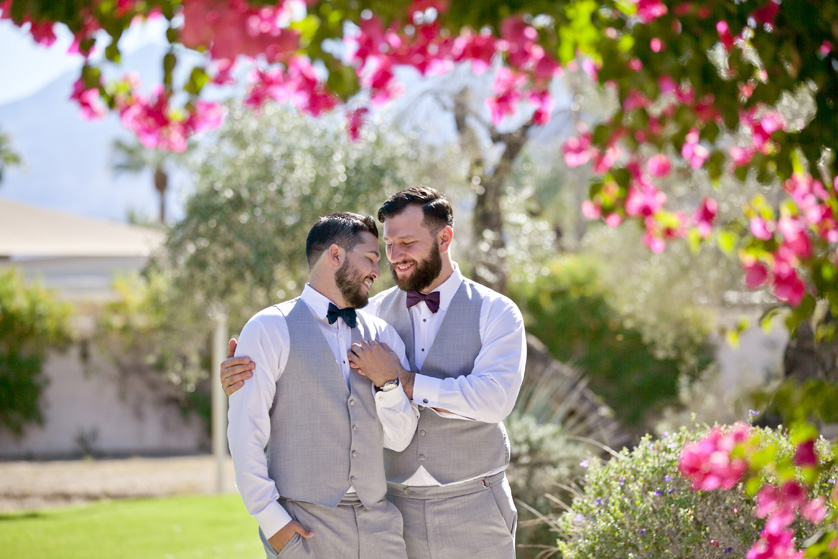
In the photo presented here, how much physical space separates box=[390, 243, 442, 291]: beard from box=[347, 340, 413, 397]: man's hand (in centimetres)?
41

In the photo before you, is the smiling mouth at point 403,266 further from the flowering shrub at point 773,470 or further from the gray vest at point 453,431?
the flowering shrub at point 773,470

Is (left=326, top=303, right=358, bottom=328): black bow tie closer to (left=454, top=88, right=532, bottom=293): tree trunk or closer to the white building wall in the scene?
(left=454, top=88, right=532, bottom=293): tree trunk

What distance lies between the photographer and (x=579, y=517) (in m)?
3.60

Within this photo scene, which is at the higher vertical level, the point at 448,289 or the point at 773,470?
the point at 448,289

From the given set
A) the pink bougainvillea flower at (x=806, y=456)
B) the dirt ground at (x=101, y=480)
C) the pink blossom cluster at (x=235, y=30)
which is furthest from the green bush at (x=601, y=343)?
the pink blossom cluster at (x=235, y=30)

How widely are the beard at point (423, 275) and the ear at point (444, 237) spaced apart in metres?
0.03

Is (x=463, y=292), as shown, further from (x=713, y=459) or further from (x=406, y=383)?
(x=713, y=459)

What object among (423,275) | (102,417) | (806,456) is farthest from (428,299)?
(102,417)

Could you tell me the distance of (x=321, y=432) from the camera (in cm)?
278

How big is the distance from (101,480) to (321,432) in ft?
32.0

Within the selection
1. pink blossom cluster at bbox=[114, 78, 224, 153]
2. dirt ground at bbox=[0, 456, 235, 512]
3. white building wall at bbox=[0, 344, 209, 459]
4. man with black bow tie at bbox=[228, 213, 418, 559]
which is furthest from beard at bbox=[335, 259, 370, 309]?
white building wall at bbox=[0, 344, 209, 459]

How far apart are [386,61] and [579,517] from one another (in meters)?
2.40

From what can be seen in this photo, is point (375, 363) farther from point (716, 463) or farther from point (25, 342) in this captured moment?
point (25, 342)

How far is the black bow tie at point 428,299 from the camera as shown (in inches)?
128
